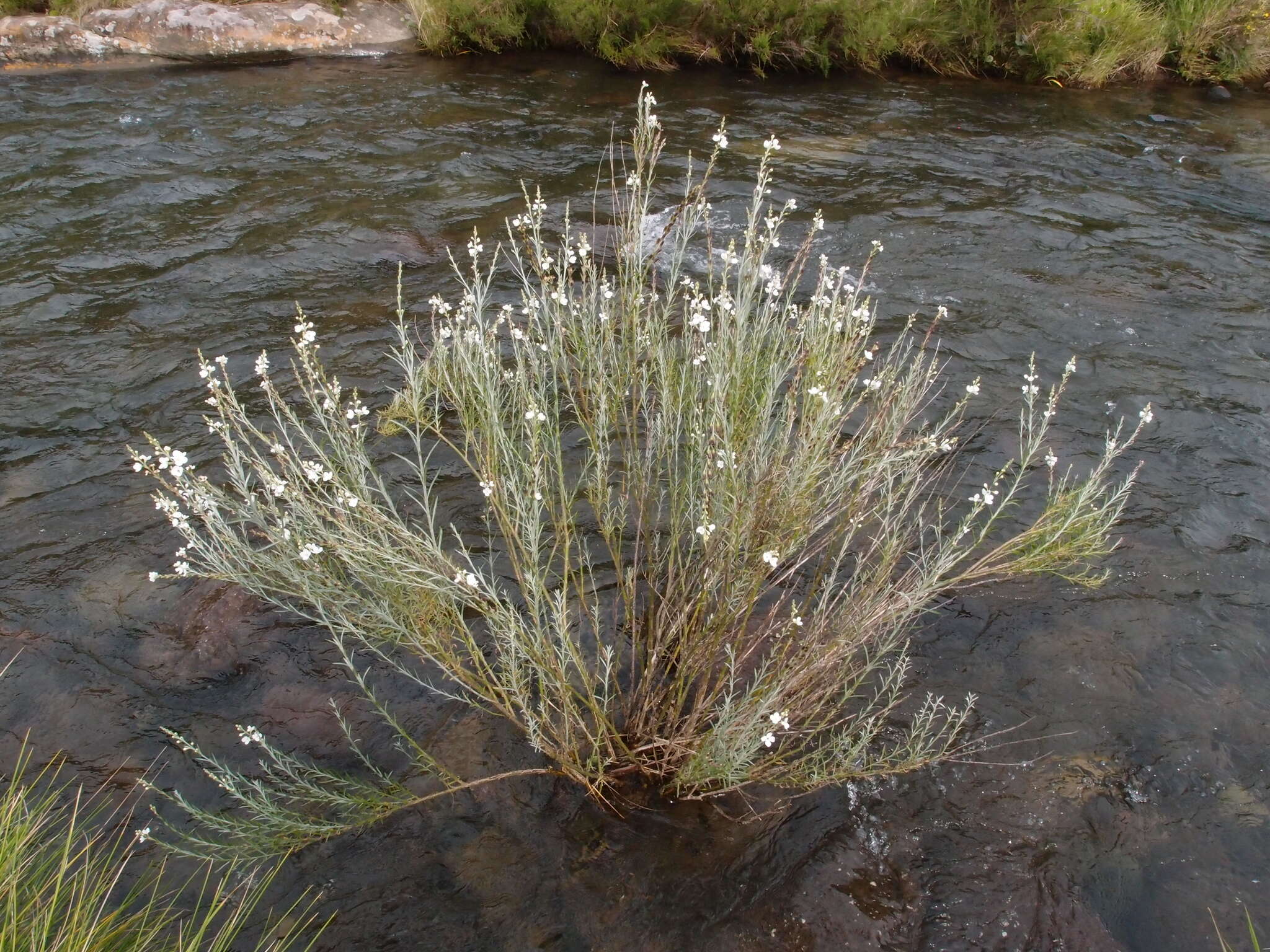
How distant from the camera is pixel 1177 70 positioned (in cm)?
1280

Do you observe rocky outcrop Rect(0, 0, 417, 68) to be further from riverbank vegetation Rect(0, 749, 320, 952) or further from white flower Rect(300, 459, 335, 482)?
white flower Rect(300, 459, 335, 482)

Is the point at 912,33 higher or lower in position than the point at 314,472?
higher

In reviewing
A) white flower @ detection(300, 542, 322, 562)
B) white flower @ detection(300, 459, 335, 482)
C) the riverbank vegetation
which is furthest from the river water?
white flower @ detection(300, 459, 335, 482)

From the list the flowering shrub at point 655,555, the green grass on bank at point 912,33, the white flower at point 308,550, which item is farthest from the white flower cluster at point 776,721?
the green grass on bank at point 912,33

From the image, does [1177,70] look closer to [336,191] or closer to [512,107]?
[512,107]

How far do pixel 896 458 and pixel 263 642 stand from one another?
3.18 metres

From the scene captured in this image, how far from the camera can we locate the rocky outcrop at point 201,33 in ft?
39.0

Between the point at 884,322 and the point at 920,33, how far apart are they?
7.55 metres

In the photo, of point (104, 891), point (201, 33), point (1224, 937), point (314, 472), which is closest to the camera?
point (314, 472)

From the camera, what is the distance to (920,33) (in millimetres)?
12359

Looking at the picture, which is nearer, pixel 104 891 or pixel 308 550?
pixel 308 550

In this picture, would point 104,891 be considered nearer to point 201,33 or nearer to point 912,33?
point 201,33

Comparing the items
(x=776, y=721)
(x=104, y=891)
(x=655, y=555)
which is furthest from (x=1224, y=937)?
(x=104, y=891)

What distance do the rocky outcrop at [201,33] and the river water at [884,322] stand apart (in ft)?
2.29
